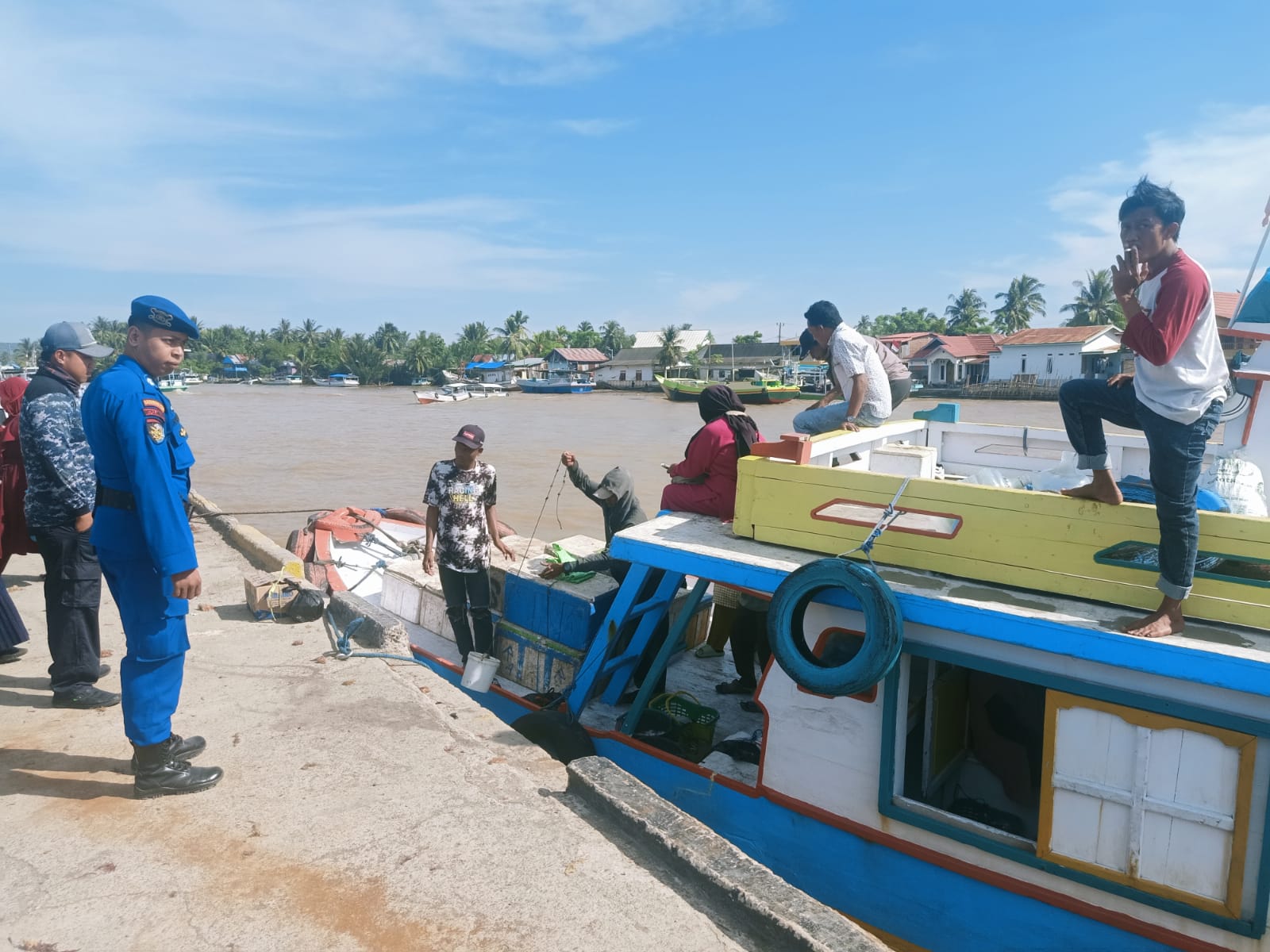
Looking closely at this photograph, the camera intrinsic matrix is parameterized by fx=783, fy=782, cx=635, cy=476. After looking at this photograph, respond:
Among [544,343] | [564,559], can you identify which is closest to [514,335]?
[544,343]

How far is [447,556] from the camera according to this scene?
5.26 m

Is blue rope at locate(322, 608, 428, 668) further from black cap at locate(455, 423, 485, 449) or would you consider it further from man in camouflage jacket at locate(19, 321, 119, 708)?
black cap at locate(455, 423, 485, 449)

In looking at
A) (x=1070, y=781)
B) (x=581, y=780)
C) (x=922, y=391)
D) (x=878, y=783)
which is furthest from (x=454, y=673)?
(x=922, y=391)

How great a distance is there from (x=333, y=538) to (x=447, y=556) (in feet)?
11.8

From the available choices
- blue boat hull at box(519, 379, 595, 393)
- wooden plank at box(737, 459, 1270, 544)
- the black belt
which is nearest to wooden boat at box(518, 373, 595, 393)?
blue boat hull at box(519, 379, 595, 393)

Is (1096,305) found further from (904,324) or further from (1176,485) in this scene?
(1176,485)

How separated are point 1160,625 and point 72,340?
5.30 meters

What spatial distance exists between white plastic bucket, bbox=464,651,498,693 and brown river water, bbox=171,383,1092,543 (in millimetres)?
1644

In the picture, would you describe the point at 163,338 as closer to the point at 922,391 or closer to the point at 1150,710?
the point at 1150,710

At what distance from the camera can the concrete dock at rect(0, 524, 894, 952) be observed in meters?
2.36

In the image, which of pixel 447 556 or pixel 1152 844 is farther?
pixel 447 556

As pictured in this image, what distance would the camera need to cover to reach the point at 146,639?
9.53 ft

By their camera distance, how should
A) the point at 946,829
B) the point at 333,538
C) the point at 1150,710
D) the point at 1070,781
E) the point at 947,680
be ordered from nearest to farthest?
the point at 1150,710 < the point at 1070,781 < the point at 946,829 < the point at 947,680 < the point at 333,538

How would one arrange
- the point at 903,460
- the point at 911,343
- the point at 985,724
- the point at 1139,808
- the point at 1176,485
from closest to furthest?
the point at 1176,485
the point at 1139,808
the point at 985,724
the point at 903,460
the point at 911,343
